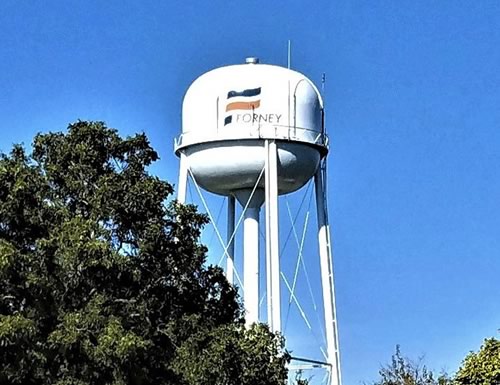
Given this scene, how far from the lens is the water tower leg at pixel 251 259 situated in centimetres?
3709

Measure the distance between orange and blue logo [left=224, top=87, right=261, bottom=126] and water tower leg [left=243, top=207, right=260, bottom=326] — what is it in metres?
3.16

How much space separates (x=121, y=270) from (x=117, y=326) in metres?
1.30

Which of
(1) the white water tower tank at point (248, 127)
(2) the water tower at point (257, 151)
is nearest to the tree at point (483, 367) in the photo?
(2) the water tower at point (257, 151)

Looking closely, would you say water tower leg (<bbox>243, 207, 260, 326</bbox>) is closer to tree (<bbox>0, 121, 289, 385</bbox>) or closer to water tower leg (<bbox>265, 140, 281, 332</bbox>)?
water tower leg (<bbox>265, 140, 281, 332</bbox>)

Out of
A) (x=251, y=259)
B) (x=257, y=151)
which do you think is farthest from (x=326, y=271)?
(x=257, y=151)

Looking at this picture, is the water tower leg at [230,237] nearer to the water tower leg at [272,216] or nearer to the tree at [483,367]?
the water tower leg at [272,216]

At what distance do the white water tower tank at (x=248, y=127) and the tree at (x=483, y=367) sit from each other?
7.09m

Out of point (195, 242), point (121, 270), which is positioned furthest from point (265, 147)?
point (121, 270)

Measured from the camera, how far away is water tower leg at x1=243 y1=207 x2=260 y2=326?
37.1 meters

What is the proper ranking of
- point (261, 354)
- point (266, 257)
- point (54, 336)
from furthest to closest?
point (266, 257) < point (261, 354) < point (54, 336)

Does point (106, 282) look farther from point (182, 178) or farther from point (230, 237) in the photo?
point (230, 237)

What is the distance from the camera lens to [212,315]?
1109 inches

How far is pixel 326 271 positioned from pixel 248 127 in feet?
16.3

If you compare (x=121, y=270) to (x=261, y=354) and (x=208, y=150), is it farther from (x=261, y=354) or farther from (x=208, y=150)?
(x=208, y=150)
